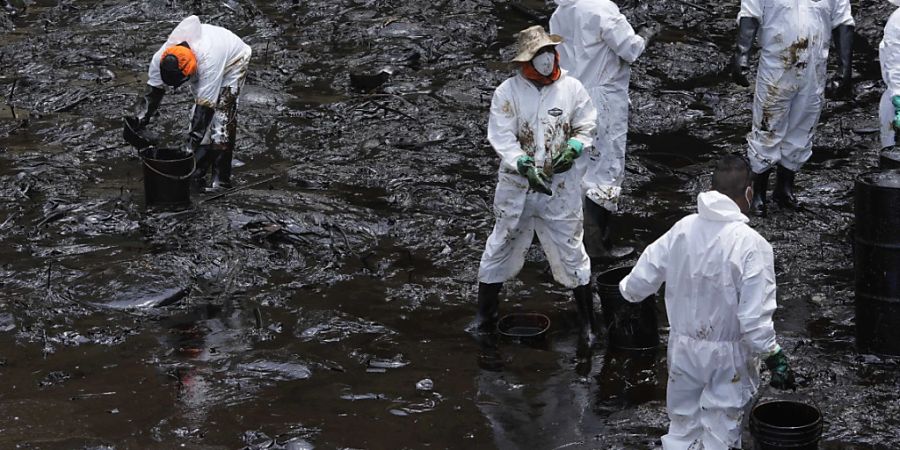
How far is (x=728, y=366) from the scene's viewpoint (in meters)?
5.14

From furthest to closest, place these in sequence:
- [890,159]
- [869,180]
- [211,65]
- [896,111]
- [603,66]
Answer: [211,65]
[603,66]
[896,111]
[890,159]
[869,180]

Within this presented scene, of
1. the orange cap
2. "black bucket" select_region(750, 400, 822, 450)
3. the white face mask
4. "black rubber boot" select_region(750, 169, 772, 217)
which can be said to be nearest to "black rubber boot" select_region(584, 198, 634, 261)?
"black rubber boot" select_region(750, 169, 772, 217)

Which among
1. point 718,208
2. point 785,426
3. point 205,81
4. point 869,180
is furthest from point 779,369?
point 205,81

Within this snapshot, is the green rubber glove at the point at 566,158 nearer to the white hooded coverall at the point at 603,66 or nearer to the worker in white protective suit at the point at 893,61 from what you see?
the white hooded coverall at the point at 603,66

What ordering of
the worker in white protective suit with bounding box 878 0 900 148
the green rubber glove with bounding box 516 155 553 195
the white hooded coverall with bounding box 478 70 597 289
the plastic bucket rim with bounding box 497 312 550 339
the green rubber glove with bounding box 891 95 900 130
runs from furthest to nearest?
the worker in white protective suit with bounding box 878 0 900 148 → the green rubber glove with bounding box 891 95 900 130 → the plastic bucket rim with bounding box 497 312 550 339 → the white hooded coverall with bounding box 478 70 597 289 → the green rubber glove with bounding box 516 155 553 195

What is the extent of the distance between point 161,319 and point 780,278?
13.5 ft

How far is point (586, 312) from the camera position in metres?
7.23

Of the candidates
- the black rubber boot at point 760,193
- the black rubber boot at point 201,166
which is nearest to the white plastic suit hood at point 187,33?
the black rubber boot at point 201,166

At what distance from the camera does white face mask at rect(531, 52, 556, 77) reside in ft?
22.3

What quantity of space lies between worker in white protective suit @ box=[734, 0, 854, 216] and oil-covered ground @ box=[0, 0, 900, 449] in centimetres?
50

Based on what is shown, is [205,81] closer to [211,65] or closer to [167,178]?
[211,65]

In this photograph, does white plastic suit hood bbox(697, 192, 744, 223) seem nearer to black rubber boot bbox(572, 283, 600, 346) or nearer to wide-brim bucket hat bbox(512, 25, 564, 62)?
wide-brim bucket hat bbox(512, 25, 564, 62)

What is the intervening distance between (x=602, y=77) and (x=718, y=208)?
349cm

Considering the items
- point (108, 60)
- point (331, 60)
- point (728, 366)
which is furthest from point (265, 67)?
point (728, 366)
